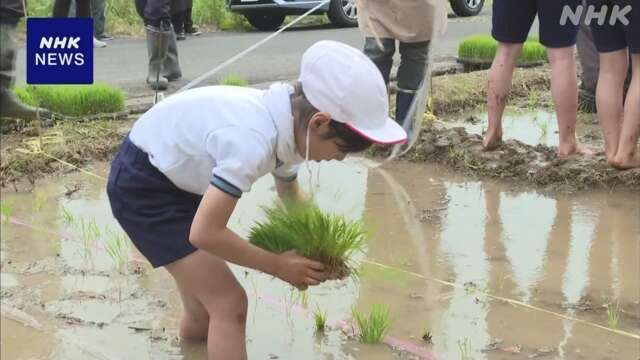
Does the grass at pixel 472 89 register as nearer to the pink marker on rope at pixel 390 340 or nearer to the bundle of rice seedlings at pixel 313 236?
the pink marker on rope at pixel 390 340

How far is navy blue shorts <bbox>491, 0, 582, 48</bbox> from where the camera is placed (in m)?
4.18

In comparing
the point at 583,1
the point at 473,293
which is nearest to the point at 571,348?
the point at 473,293

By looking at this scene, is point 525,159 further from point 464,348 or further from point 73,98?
point 73,98

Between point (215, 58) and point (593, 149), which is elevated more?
point (593, 149)

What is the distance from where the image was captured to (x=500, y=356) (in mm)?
2521

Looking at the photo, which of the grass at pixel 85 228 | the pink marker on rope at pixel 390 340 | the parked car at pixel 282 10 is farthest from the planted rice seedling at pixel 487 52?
the pink marker on rope at pixel 390 340

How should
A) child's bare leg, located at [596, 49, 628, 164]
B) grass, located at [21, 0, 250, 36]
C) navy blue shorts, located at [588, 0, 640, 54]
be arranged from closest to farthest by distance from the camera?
1. navy blue shorts, located at [588, 0, 640, 54]
2. child's bare leg, located at [596, 49, 628, 164]
3. grass, located at [21, 0, 250, 36]

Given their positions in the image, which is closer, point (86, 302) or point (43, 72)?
point (86, 302)

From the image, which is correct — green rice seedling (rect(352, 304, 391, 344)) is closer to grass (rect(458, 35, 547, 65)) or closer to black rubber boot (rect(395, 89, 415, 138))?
black rubber boot (rect(395, 89, 415, 138))

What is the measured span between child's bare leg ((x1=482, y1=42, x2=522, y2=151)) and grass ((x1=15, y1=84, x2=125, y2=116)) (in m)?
2.08

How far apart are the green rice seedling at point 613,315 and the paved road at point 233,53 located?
4.23m

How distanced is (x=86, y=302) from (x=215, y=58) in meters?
5.67

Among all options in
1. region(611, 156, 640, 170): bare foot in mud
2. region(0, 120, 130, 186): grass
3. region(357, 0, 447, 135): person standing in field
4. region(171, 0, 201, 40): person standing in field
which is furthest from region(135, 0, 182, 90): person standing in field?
region(611, 156, 640, 170): bare foot in mud

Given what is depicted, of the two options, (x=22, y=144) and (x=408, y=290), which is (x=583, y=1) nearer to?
(x=408, y=290)
